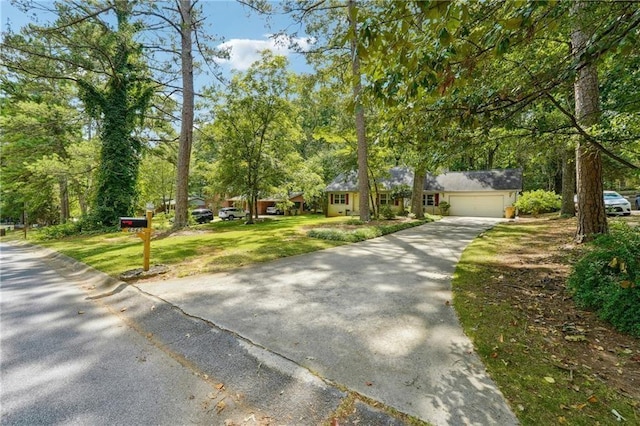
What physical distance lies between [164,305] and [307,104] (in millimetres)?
17163

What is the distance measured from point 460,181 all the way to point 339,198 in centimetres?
1091

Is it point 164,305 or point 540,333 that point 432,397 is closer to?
point 540,333

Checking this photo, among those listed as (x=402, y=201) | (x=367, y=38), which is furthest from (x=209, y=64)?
(x=402, y=201)

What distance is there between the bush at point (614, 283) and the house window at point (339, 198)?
22975 millimetres

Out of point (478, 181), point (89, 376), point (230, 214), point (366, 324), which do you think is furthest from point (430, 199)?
point (89, 376)

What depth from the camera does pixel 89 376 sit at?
8.34 feet

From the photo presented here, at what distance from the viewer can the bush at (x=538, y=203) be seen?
20062 millimetres

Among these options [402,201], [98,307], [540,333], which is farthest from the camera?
[402,201]

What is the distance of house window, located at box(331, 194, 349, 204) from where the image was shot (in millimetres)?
27406

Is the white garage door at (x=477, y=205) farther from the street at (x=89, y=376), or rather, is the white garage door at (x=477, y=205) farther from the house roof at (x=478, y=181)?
the street at (x=89, y=376)

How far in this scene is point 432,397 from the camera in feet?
7.20

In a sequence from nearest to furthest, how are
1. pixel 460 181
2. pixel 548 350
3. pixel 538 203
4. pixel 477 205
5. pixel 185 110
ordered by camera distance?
pixel 548 350 → pixel 185 110 → pixel 538 203 → pixel 477 205 → pixel 460 181

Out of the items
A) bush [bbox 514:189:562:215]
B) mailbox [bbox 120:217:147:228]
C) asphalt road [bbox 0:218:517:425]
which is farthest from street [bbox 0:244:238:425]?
bush [bbox 514:189:562:215]

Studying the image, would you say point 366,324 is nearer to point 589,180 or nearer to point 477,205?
point 589,180
